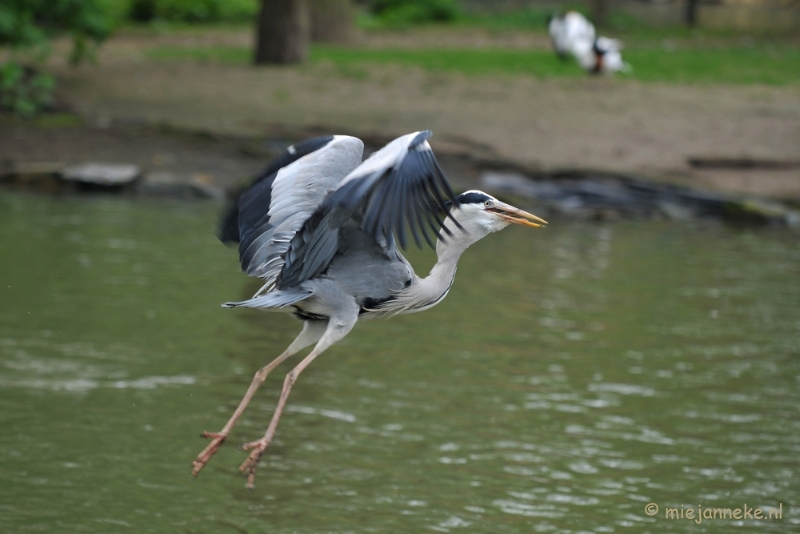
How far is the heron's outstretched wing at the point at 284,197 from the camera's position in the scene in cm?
589

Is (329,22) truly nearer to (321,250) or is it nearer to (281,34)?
(281,34)

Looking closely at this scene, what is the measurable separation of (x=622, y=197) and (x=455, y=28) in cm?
1690

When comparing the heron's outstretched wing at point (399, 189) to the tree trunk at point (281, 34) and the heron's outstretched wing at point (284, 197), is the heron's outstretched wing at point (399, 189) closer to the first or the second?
the heron's outstretched wing at point (284, 197)

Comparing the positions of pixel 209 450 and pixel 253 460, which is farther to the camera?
pixel 209 450

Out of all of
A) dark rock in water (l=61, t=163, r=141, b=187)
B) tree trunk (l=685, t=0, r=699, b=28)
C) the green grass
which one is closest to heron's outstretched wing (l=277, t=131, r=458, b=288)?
dark rock in water (l=61, t=163, r=141, b=187)

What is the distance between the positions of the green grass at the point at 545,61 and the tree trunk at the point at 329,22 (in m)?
1.05

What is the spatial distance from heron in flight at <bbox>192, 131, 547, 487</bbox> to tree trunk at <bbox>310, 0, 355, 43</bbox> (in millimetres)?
19257

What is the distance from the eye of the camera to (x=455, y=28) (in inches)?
1236

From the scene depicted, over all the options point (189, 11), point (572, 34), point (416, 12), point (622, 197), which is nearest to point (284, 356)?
point (622, 197)

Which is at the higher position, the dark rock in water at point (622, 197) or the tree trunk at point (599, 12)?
the tree trunk at point (599, 12)

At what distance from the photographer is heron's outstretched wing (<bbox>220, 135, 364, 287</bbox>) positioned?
5.89m

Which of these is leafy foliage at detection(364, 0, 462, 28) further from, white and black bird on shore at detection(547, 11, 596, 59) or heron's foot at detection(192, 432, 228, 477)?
heron's foot at detection(192, 432, 228, 477)

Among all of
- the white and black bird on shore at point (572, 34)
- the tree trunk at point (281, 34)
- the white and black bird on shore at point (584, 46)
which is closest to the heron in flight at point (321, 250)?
the tree trunk at point (281, 34)

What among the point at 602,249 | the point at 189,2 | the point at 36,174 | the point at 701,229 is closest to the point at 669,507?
the point at 602,249
